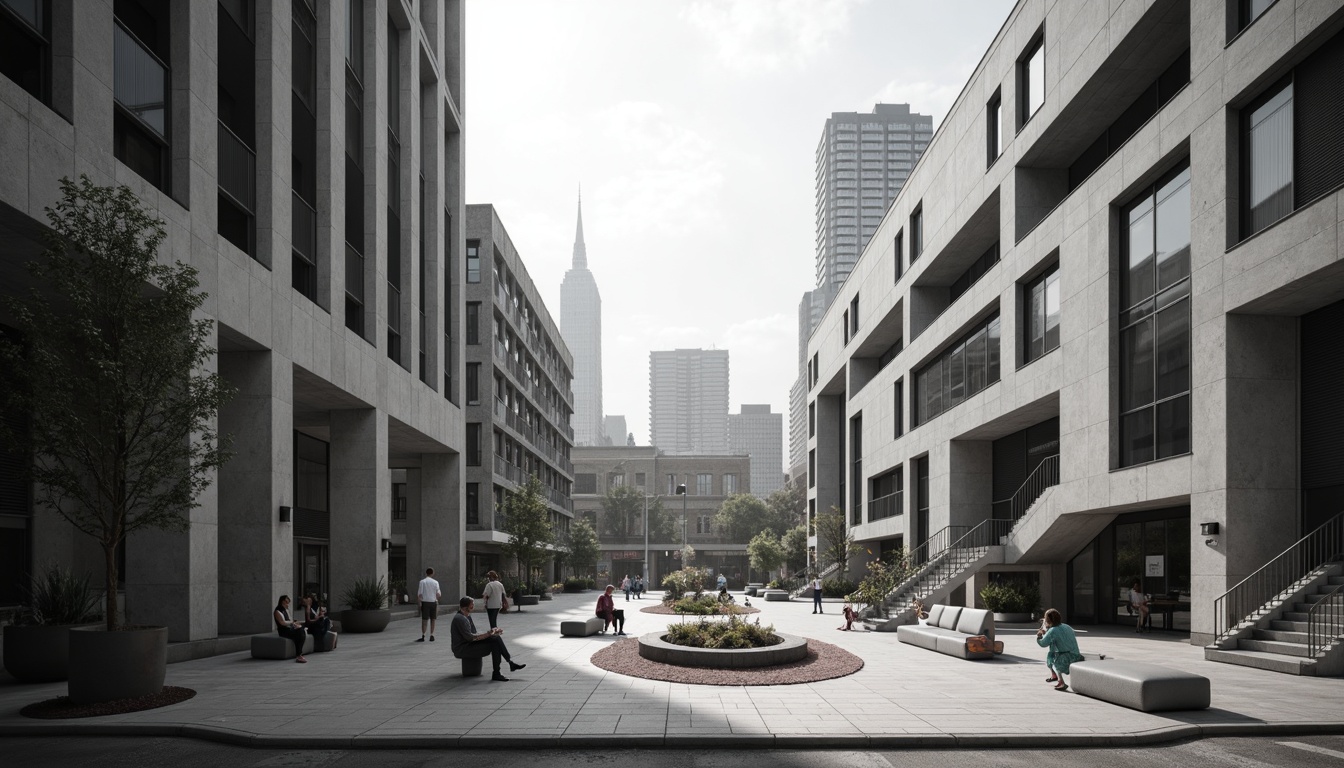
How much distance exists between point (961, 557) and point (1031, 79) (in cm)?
1592

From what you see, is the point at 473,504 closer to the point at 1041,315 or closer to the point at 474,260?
the point at 474,260

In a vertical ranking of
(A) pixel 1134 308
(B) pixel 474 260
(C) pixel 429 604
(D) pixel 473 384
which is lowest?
(C) pixel 429 604

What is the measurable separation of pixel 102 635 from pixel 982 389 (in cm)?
2786

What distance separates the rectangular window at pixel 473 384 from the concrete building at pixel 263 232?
46.9ft

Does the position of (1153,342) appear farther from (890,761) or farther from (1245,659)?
(890,761)

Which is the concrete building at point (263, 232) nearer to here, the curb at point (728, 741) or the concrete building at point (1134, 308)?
the curb at point (728, 741)

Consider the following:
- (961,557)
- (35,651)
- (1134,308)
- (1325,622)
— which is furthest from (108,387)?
(961,557)

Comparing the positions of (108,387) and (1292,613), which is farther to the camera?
(1292,613)

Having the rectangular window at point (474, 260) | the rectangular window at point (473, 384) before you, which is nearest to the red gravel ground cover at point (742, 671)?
the rectangular window at point (473, 384)

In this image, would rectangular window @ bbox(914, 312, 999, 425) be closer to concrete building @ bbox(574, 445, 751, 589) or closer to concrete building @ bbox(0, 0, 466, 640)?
concrete building @ bbox(0, 0, 466, 640)

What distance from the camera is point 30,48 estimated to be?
49.1 feet

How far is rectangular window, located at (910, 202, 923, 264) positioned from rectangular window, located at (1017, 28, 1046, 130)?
10356mm

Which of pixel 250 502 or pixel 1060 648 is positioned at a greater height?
pixel 250 502

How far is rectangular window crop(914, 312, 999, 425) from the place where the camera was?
33281 mm
